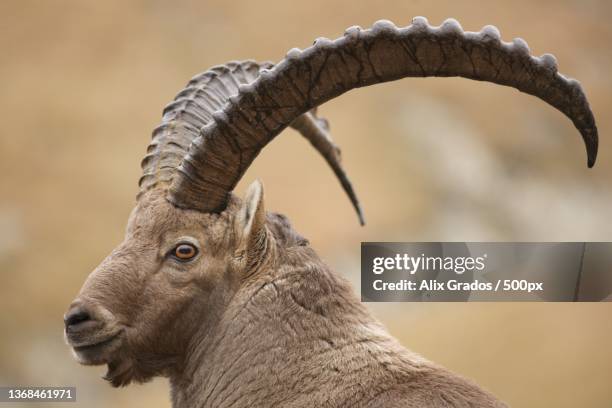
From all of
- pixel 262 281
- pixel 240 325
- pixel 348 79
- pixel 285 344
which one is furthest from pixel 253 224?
pixel 348 79

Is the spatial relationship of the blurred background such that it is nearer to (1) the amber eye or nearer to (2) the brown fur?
(2) the brown fur

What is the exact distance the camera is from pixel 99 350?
11.2ft

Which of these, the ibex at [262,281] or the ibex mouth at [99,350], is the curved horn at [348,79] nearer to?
the ibex at [262,281]

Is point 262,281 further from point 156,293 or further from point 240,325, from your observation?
point 156,293

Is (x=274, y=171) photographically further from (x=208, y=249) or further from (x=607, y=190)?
(x=208, y=249)

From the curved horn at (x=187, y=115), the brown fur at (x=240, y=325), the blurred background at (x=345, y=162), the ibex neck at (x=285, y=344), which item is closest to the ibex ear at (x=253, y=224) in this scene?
the brown fur at (x=240, y=325)

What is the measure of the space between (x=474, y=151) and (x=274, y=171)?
1880mm

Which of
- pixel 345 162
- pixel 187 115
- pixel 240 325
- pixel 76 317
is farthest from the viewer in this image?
pixel 345 162

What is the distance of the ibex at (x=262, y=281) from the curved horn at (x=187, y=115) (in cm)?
18

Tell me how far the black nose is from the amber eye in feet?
1.47

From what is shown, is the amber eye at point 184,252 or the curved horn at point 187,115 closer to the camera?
the amber eye at point 184,252

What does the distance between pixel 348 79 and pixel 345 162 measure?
168 inches

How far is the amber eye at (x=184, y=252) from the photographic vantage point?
3.55 metres

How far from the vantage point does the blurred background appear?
277 inches
